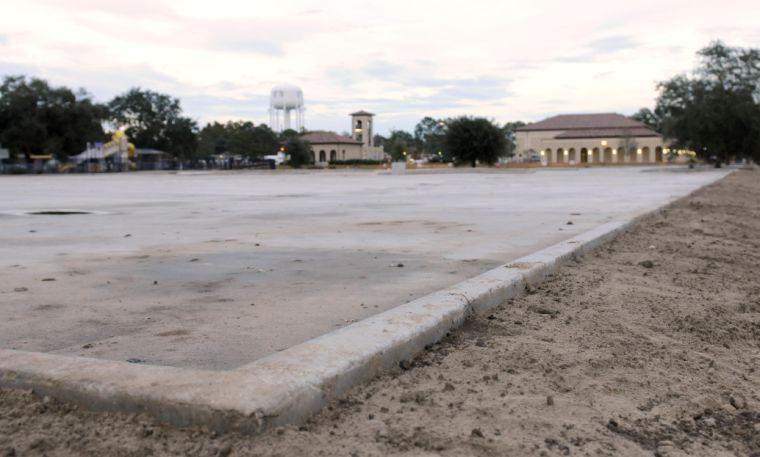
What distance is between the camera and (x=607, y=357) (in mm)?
3701

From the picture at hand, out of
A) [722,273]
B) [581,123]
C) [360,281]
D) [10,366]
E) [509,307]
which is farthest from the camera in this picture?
[581,123]

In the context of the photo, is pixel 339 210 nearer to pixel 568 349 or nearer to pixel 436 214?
pixel 436 214

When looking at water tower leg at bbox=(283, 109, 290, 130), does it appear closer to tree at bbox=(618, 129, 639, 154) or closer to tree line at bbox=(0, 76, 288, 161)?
tree line at bbox=(0, 76, 288, 161)

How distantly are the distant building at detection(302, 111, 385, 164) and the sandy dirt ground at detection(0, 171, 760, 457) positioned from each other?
124m

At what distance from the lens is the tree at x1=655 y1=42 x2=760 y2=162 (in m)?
54.7

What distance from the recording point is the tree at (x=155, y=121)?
111625 mm

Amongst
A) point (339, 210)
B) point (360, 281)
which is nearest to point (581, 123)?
point (339, 210)

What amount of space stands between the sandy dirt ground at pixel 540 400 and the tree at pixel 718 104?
55.2 metres

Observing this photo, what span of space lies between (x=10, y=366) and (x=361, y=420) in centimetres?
151

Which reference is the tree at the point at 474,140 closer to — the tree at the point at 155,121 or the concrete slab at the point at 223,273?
the tree at the point at 155,121

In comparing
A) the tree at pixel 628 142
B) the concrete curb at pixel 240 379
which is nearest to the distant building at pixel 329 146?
the tree at pixel 628 142

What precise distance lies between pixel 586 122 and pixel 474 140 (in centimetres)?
5291

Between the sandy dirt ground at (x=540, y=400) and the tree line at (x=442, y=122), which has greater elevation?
the tree line at (x=442, y=122)

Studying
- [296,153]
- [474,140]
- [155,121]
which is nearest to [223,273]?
[474,140]
